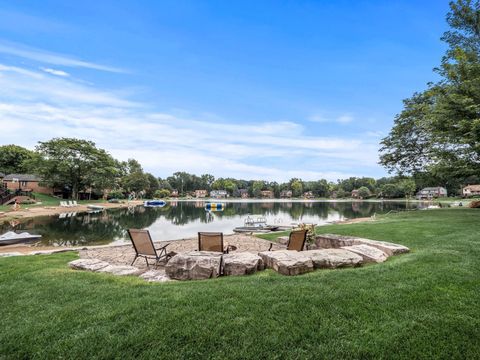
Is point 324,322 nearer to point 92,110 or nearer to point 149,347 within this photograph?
point 149,347

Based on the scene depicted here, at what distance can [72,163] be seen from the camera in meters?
40.5

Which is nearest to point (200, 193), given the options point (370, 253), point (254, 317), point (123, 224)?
point (123, 224)

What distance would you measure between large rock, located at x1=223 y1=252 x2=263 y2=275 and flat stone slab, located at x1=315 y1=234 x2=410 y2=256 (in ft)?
9.46

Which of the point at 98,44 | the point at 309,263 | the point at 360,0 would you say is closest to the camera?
the point at 309,263

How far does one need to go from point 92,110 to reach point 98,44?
335 inches

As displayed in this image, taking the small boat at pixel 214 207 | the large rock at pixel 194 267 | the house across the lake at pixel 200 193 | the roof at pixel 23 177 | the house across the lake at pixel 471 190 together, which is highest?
the roof at pixel 23 177

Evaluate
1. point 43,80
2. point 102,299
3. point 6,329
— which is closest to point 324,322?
point 102,299

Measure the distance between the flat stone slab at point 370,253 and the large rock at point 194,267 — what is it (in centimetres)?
270

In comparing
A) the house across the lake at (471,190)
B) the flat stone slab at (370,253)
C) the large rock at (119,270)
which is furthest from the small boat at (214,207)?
the house across the lake at (471,190)

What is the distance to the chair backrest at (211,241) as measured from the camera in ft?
20.0

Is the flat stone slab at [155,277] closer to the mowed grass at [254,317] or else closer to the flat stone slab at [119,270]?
the flat stone slab at [119,270]

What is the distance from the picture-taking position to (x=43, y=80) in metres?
12.8

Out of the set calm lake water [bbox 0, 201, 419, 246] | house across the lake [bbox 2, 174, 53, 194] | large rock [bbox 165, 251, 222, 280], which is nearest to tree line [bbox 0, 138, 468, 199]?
house across the lake [bbox 2, 174, 53, 194]

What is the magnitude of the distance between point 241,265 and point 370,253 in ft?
8.52
